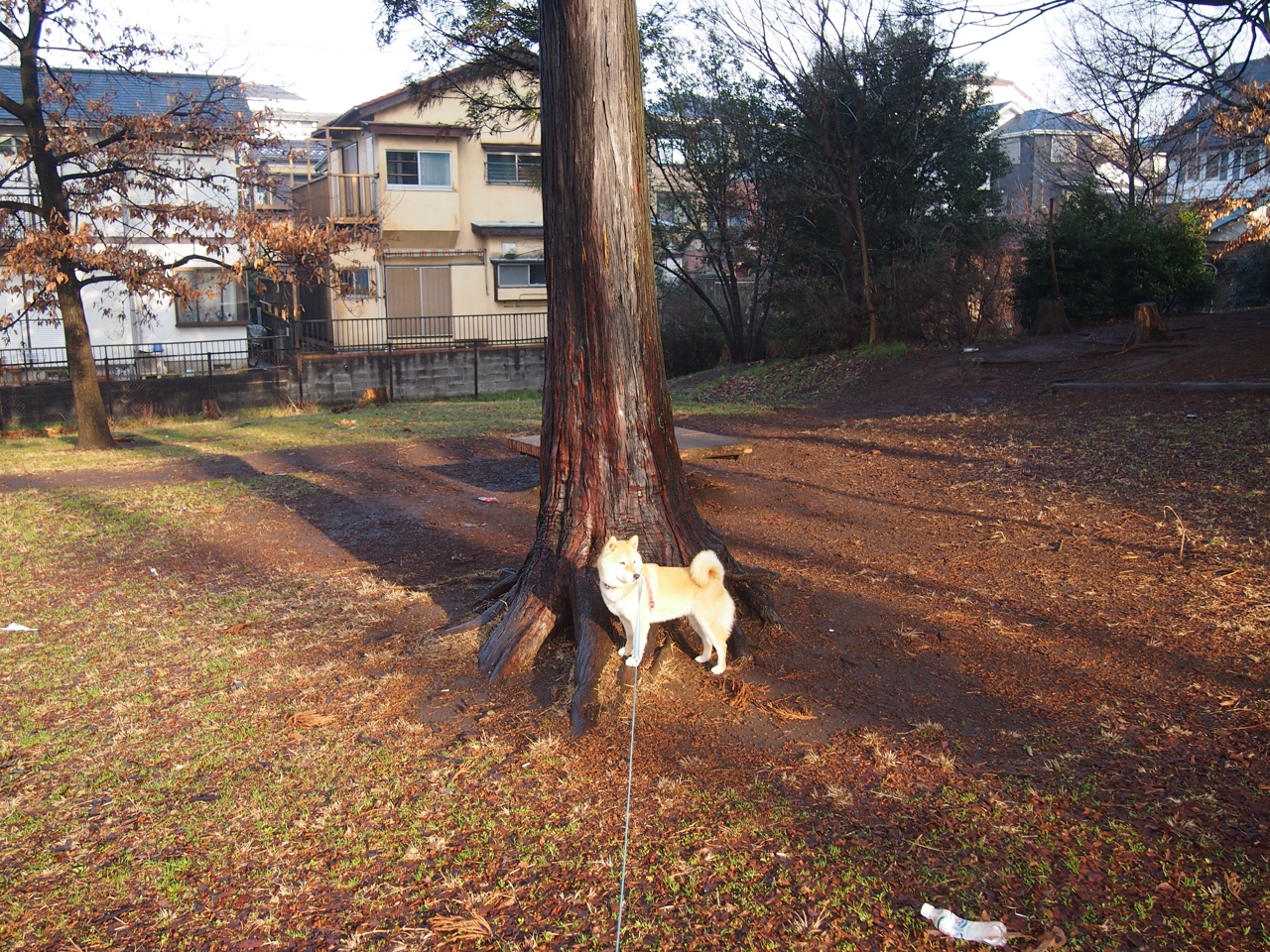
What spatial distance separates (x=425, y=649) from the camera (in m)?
5.18

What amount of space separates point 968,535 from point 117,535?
23.2ft

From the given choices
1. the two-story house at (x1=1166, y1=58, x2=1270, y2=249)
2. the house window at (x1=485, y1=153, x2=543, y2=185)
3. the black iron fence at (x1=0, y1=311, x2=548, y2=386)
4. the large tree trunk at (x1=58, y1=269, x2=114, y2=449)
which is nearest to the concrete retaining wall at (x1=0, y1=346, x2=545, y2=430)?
the black iron fence at (x1=0, y1=311, x2=548, y2=386)

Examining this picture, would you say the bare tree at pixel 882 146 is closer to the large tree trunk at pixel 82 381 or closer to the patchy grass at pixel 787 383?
the patchy grass at pixel 787 383

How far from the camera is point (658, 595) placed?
4355mm

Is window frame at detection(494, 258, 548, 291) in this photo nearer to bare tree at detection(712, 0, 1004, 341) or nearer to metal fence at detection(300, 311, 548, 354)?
metal fence at detection(300, 311, 548, 354)

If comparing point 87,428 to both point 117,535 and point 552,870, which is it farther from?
point 552,870

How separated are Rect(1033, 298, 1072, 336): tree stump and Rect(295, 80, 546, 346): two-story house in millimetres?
15918

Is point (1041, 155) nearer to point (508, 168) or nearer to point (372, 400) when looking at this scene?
point (508, 168)

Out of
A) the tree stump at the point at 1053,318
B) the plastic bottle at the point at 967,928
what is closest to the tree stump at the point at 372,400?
the tree stump at the point at 1053,318

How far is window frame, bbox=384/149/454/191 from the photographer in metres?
27.9

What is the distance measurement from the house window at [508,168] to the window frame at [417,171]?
3.93 feet

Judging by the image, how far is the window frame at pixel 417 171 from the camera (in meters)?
27.9

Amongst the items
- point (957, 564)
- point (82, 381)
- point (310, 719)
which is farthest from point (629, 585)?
point (82, 381)

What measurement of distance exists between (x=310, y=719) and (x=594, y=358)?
7.47 ft
